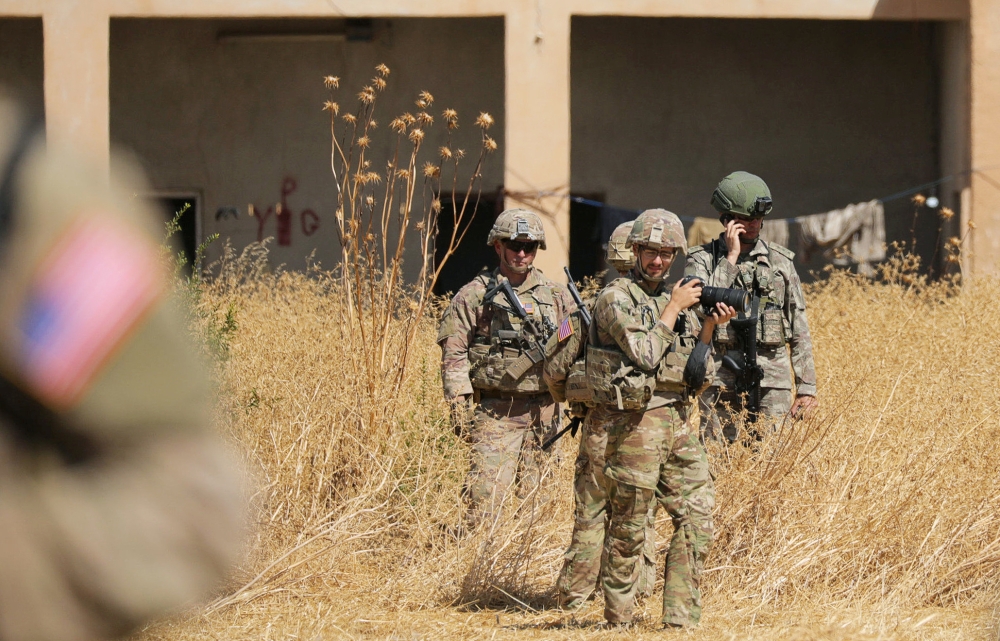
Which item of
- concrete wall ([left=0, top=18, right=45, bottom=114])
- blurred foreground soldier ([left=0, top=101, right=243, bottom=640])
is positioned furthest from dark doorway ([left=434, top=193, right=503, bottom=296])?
blurred foreground soldier ([left=0, top=101, right=243, bottom=640])

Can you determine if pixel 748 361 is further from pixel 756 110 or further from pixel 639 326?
pixel 756 110

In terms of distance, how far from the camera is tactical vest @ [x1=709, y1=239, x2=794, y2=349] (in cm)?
563

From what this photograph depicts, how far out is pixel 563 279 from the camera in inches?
379

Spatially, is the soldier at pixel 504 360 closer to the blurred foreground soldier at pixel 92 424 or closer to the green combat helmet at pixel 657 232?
the green combat helmet at pixel 657 232

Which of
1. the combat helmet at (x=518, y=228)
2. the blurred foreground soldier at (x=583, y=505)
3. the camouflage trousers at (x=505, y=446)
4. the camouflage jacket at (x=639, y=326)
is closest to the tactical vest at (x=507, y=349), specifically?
the camouflage trousers at (x=505, y=446)

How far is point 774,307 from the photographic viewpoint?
5648 mm

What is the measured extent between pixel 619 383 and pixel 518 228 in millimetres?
1787

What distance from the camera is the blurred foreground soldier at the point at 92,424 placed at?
0.98 m

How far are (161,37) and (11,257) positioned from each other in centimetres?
1190

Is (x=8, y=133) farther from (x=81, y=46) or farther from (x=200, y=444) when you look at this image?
(x=81, y=46)

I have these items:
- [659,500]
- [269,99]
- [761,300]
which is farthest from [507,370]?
[269,99]

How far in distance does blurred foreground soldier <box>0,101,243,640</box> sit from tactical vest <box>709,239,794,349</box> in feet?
15.6

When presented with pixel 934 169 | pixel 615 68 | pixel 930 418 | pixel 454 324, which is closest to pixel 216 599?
pixel 454 324

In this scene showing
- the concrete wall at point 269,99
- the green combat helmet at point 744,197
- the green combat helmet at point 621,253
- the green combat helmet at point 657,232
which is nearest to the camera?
the green combat helmet at point 657,232
